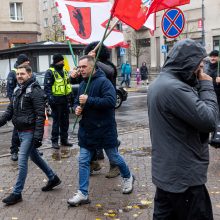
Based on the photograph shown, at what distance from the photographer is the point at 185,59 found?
3.01 meters

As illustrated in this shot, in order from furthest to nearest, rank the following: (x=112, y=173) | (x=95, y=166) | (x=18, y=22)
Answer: (x=18, y=22), (x=95, y=166), (x=112, y=173)

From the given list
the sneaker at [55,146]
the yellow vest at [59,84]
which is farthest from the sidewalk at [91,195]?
the yellow vest at [59,84]

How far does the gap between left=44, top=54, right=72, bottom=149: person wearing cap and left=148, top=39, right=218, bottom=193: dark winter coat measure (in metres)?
5.79

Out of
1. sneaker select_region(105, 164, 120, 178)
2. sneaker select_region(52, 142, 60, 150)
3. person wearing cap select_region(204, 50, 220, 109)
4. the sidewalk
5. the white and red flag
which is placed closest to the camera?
the sidewalk

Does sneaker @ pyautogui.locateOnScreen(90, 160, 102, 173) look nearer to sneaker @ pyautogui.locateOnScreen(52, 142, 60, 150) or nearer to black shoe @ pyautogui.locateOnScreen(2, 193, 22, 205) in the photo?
black shoe @ pyautogui.locateOnScreen(2, 193, 22, 205)

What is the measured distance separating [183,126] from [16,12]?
138 ft

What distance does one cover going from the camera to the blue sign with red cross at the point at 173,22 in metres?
11.6

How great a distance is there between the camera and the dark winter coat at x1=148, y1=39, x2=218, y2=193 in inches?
118

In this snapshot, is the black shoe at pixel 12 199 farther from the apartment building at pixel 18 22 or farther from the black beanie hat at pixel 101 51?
the apartment building at pixel 18 22

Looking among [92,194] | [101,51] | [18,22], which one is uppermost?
[18,22]

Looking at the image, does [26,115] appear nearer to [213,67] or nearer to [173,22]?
[213,67]

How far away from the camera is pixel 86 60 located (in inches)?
216

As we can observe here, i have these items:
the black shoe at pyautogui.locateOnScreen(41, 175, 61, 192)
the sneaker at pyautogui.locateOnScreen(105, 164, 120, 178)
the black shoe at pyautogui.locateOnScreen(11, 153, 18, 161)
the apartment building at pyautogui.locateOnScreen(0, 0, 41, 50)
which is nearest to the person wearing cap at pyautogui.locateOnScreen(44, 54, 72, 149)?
the black shoe at pyautogui.locateOnScreen(11, 153, 18, 161)

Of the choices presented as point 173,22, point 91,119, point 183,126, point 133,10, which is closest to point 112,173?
point 91,119
